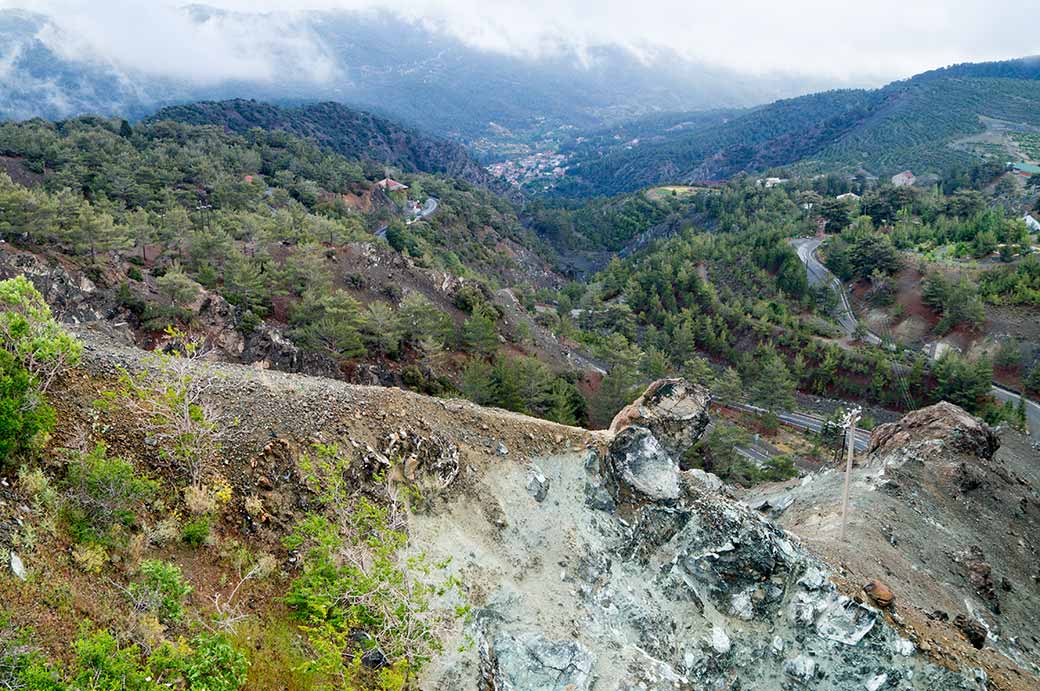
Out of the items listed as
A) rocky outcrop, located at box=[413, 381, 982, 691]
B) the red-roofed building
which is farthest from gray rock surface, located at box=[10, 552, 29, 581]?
the red-roofed building

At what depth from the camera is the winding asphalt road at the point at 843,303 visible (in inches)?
2174

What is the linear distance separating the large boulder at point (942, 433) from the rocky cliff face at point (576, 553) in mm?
19364

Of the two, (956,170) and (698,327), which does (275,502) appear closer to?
(698,327)

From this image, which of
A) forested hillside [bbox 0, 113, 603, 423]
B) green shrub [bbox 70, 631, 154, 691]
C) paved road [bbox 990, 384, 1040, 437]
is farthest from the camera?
paved road [bbox 990, 384, 1040, 437]

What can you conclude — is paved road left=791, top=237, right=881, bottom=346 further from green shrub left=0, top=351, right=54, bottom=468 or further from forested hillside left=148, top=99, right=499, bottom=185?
forested hillside left=148, top=99, right=499, bottom=185

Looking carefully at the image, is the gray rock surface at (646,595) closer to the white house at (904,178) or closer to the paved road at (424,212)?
the paved road at (424,212)

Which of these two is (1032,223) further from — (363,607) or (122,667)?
(122,667)

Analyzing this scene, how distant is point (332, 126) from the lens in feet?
591

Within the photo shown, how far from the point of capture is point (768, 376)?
195 feet

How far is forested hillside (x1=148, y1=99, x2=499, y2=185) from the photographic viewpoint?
484ft

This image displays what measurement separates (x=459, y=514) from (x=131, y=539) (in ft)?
25.7

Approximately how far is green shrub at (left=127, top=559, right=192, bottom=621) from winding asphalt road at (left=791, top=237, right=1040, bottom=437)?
214 feet

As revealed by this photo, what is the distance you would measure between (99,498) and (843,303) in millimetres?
87649

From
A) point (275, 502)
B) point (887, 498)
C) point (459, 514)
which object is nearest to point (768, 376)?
point (887, 498)
